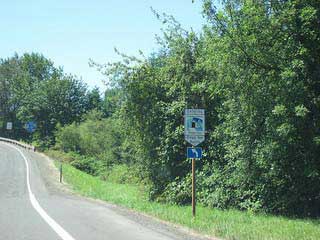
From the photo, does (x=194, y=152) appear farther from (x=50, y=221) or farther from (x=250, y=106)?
(x=50, y=221)

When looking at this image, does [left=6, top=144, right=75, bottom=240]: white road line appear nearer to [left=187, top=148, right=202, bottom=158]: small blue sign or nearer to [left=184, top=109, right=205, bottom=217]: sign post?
[left=184, top=109, right=205, bottom=217]: sign post

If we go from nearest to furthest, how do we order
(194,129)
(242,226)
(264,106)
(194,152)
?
(242,226) < (194,152) < (194,129) < (264,106)

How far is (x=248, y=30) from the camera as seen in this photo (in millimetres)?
17250

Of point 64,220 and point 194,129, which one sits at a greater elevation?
point 194,129

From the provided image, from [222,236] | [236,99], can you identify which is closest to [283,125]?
[236,99]

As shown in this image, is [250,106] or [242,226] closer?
[242,226]

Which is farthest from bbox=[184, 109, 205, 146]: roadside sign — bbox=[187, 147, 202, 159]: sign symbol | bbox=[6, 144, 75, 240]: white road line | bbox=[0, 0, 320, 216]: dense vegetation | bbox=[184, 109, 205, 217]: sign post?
bbox=[6, 144, 75, 240]: white road line

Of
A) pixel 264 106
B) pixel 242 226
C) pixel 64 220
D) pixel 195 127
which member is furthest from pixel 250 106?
pixel 64 220

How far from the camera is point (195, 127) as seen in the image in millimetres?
15961

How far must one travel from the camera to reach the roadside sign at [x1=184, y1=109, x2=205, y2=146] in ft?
52.1

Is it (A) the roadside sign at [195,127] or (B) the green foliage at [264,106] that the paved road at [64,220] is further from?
(B) the green foliage at [264,106]

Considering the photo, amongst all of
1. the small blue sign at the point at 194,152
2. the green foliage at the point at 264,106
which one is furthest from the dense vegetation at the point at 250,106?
the small blue sign at the point at 194,152

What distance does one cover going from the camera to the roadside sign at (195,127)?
15.9 m

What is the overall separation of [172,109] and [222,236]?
37.3 ft
